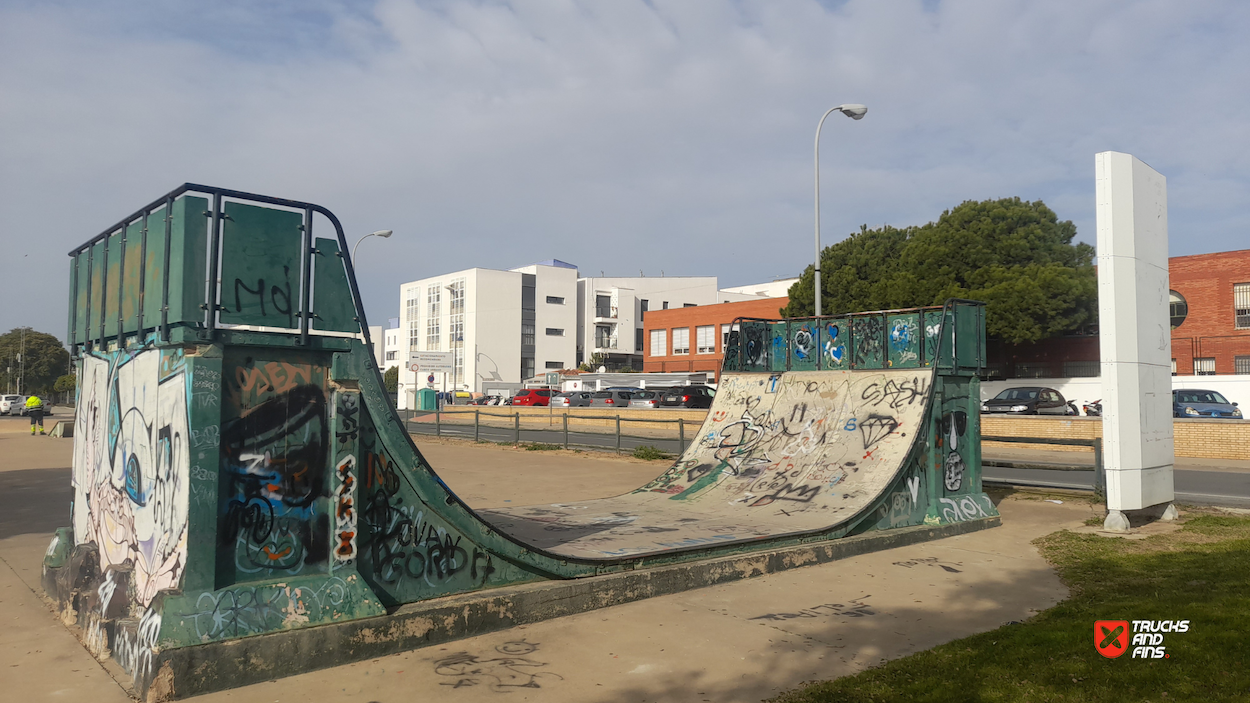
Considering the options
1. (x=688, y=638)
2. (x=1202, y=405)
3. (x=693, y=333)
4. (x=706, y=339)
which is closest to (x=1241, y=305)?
(x=1202, y=405)

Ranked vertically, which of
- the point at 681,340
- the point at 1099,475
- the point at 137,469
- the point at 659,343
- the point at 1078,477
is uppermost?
the point at 681,340

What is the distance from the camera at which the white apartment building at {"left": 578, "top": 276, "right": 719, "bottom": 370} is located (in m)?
82.3

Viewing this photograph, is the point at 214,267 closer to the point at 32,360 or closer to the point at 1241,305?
the point at 1241,305

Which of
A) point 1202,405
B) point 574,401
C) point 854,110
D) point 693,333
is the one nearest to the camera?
point 854,110

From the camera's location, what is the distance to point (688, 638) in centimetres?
580

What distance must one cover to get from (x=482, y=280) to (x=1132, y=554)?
70.0 metres

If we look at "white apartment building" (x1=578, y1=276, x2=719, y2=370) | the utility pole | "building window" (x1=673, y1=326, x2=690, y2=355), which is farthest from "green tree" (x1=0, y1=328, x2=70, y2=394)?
"building window" (x1=673, y1=326, x2=690, y2=355)

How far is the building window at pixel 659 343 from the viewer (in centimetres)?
6575

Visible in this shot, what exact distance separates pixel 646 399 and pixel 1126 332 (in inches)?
1133

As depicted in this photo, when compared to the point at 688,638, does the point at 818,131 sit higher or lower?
higher

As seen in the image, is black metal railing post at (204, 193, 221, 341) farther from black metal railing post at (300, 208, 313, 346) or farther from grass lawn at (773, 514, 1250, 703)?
grass lawn at (773, 514, 1250, 703)

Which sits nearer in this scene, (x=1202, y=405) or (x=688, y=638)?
(x=688, y=638)

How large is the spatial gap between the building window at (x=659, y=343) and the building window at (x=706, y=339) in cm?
372

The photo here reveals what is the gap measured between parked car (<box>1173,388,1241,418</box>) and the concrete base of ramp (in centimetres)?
2673
